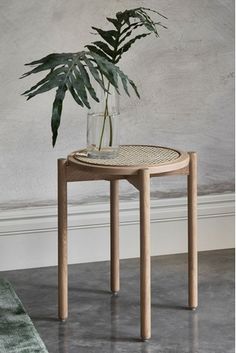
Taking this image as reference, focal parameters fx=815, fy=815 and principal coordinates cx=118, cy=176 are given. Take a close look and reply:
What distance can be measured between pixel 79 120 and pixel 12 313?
34.9 inches

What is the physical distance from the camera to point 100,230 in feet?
11.0

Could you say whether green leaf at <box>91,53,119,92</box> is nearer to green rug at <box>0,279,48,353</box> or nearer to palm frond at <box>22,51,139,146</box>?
palm frond at <box>22,51,139,146</box>

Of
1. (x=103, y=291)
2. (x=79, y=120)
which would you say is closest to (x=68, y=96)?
(x=79, y=120)

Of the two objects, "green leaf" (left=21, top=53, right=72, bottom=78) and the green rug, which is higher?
"green leaf" (left=21, top=53, right=72, bottom=78)

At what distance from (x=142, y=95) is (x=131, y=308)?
2.98 feet

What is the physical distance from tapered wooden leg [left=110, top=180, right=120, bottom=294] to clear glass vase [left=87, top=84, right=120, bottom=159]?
289 mm

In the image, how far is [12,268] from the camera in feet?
10.7

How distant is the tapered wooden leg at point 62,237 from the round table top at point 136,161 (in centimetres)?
7

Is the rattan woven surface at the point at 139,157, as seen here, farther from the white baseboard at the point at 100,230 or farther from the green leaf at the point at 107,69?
the white baseboard at the point at 100,230

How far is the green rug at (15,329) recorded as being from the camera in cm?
245

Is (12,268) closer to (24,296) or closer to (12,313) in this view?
(24,296)

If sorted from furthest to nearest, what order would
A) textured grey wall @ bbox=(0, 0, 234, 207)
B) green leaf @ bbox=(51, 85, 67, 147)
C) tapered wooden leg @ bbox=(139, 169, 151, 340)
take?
textured grey wall @ bbox=(0, 0, 234, 207) → tapered wooden leg @ bbox=(139, 169, 151, 340) → green leaf @ bbox=(51, 85, 67, 147)

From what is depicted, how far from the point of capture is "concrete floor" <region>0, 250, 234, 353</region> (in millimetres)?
2561

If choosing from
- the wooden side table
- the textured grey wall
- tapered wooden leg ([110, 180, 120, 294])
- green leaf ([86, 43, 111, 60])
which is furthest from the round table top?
the textured grey wall
